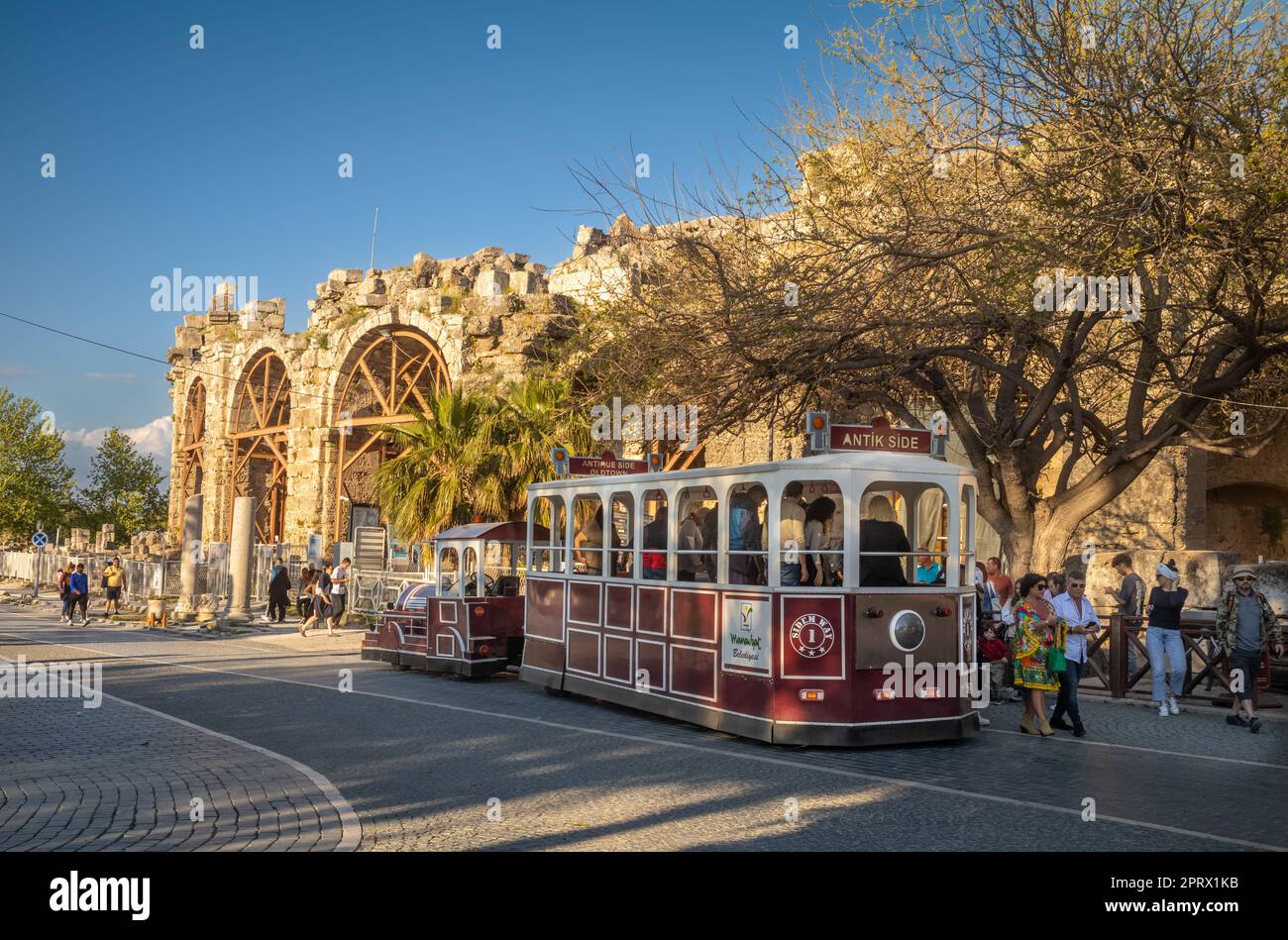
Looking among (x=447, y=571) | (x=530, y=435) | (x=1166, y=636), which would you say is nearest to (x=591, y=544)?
(x=447, y=571)

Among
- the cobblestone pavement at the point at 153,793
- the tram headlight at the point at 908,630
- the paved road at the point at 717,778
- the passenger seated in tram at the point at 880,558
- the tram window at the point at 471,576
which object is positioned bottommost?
the paved road at the point at 717,778

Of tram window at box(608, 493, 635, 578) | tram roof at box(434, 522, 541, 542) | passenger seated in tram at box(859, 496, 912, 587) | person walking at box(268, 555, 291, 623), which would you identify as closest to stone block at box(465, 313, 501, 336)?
person walking at box(268, 555, 291, 623)

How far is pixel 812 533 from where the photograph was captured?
446 inches

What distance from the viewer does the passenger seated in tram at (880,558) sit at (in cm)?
1106

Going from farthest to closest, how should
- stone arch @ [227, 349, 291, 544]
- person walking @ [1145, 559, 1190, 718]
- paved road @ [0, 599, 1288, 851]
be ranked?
stone arch @ [227, 349, 291, 544] → person walking @ [1145, 559, 1190, 718] → paved road @ [0, 599, 1288, 851]

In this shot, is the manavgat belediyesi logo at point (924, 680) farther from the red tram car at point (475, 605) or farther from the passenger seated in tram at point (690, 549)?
the red tram car at point (475, 605)

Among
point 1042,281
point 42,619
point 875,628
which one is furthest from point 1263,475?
point 42,619

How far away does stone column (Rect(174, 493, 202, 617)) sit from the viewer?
104 ft

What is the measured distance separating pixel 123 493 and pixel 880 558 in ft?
252

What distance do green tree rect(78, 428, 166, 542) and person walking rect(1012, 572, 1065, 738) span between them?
74.4 m

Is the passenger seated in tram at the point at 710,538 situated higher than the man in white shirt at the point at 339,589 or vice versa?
the passenger seated in tram at the point at 710,538

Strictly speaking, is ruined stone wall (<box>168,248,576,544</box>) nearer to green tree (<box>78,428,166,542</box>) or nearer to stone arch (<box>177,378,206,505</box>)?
stone arch (<box>177,378,206,505</box>)

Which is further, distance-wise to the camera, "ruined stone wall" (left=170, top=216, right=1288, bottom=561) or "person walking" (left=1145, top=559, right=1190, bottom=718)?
"ruined stone wall" (left=170, top=216, right=1288, bottom=561)

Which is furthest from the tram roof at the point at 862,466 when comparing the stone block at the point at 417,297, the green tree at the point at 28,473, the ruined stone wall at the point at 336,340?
the green tree at the point at 28,473
